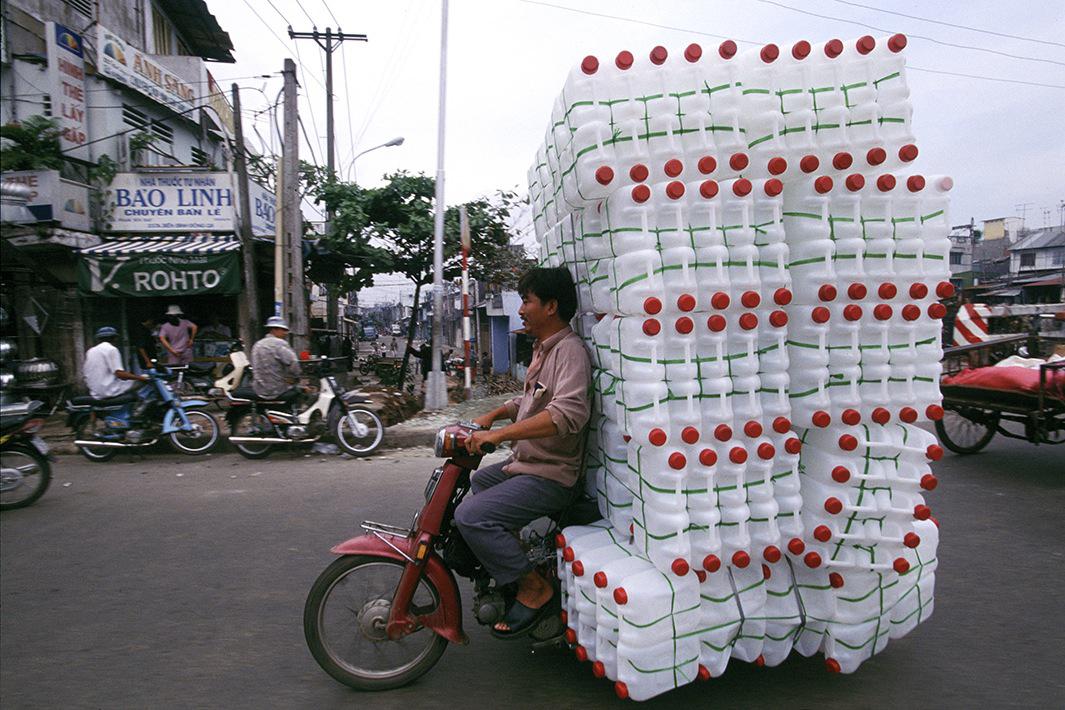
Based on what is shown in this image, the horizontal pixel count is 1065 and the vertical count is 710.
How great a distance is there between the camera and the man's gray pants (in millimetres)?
2627

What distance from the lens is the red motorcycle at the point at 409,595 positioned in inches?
108

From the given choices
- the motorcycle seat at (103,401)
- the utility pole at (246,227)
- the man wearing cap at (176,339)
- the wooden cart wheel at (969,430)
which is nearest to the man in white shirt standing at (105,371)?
the motorcycle seat at (103,401)

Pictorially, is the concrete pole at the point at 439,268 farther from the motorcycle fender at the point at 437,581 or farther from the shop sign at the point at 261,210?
the motorcycle fender at the point at 437,581

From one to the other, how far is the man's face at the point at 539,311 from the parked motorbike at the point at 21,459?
5397 millimetres

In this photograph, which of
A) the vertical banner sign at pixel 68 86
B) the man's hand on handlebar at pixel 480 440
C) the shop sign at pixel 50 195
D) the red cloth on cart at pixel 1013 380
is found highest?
the vertical banner sign at pixel 68 86

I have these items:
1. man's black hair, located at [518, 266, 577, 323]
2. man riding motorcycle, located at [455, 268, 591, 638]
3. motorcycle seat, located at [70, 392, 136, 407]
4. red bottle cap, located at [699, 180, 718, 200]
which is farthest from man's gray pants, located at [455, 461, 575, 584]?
motorcycle seat, located at [70, 392, 136, 407]

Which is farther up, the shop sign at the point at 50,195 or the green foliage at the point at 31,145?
the green foliage at the point at 31,145

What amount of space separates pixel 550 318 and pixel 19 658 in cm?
305

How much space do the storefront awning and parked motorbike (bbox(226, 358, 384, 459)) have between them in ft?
14.4

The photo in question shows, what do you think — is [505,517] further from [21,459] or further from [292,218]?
[292,218]

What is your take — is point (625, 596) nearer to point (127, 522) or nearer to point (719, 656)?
point (719, 656)

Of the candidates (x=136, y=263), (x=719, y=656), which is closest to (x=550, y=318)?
(x=719, y=656)

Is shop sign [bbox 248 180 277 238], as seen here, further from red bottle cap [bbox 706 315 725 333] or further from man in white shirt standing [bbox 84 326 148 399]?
red bottle cap [bbox 706 315 725 333]

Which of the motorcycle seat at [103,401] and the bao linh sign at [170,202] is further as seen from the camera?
the bao linh sign at [170,202]
